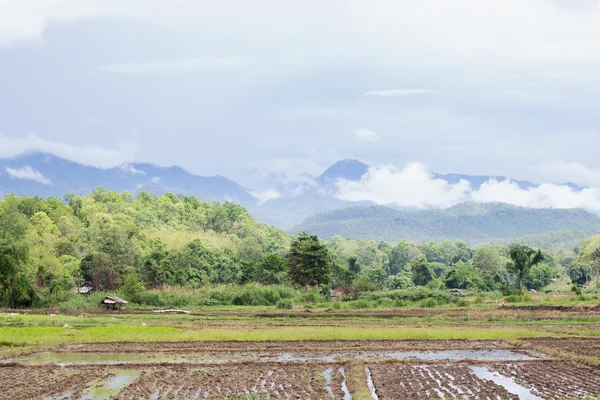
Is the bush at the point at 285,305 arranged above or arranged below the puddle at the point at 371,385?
above

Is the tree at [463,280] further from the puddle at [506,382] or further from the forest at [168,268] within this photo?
the puddle at [506,382]

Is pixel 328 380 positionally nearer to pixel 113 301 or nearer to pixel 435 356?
pixel 435 356

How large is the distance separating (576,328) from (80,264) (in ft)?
159

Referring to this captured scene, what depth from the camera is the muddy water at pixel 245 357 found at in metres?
25.1

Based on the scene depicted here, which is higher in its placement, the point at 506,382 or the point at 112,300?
the point at 112,300

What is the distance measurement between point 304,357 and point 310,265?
1553 inches

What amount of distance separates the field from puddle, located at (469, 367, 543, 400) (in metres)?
0.04

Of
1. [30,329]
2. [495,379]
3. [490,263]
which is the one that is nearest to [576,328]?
[495,379]

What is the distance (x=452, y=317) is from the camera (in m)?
41.7

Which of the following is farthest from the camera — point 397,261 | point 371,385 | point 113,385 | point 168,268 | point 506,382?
point 397,261

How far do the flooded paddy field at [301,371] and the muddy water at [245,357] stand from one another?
0.04 m

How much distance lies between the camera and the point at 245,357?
26062mm

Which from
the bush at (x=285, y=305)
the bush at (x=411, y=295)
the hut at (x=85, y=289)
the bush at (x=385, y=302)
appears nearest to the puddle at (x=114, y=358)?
the bush at (x=285, y=305)

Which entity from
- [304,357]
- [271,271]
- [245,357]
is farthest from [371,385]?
[271,271]
